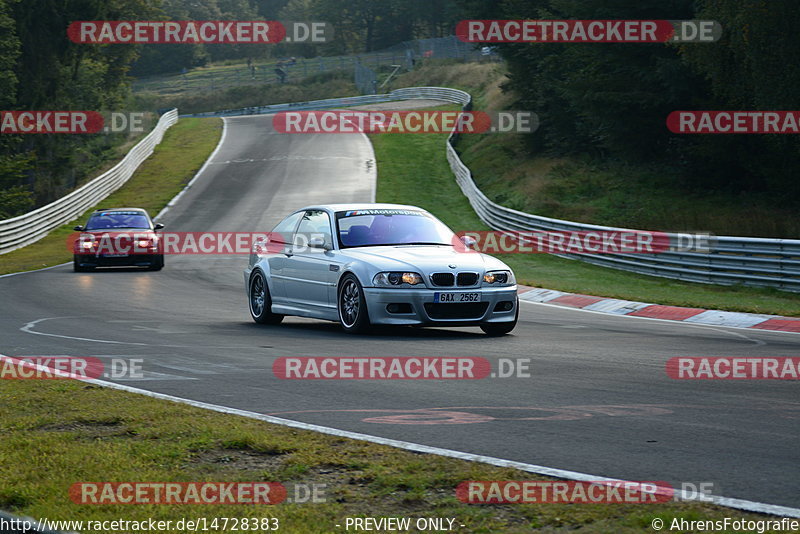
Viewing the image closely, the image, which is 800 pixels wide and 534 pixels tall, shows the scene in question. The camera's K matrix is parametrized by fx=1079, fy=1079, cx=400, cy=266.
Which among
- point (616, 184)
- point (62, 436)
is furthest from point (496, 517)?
point (616, 184)

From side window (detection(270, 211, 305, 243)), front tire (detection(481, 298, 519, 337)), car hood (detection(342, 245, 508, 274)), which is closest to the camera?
car hood (detection(342, 245, 508, 274))

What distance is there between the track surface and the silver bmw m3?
0.33 meters

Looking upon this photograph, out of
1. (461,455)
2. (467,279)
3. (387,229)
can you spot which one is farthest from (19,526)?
(387,229)

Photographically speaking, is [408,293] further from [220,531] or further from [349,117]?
[349,117]

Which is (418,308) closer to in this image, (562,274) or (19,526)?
(19,526)

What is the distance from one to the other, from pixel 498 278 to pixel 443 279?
2.33 ft

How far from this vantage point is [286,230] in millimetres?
14352

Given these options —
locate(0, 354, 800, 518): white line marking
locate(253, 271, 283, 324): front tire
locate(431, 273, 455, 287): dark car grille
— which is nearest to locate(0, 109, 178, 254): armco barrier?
locate(253, 271, 283, 324): front tire

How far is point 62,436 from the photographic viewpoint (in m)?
6.49

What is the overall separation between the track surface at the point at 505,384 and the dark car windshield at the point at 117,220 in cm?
519

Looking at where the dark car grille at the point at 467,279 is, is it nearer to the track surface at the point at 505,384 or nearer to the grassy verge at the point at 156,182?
the track surface at the point at 505,384

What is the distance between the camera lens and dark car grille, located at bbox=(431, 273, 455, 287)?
11.9 meters

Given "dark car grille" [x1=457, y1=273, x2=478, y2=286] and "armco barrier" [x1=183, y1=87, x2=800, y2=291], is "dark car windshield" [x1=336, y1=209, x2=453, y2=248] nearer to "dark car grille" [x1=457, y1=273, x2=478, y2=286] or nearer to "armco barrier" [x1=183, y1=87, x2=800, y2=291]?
"dark car grille" [x1=457, y1=273, x2=478, y2=286]

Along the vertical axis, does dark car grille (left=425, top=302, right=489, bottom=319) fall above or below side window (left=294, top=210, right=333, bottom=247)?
below
